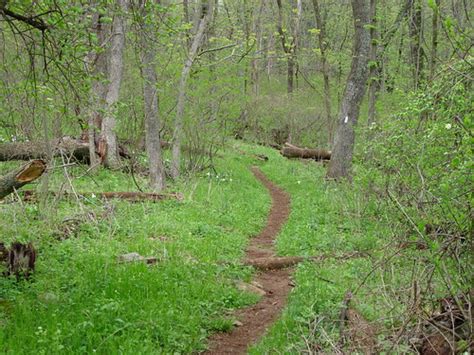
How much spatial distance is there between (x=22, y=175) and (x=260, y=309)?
3461 mm

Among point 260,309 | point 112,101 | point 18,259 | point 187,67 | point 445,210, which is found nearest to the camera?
point 445,210

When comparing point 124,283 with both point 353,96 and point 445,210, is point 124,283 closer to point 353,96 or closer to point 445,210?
point 445,210

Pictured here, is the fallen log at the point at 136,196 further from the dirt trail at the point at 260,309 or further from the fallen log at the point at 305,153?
the fallen log at the point at 305,153

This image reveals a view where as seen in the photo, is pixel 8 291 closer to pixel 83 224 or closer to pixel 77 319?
pixel 77 319

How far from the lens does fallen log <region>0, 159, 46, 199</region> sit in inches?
210

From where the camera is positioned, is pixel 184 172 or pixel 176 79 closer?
pixel 176 79

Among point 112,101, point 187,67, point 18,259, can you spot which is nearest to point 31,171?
point 18,259

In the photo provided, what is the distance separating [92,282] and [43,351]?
1832mm

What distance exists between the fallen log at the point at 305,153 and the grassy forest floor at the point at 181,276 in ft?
30.8

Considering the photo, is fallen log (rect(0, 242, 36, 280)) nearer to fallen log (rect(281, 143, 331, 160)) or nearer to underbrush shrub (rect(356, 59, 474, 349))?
underbrush shrub (rect(356, 59, 474, 349))

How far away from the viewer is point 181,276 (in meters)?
6.84

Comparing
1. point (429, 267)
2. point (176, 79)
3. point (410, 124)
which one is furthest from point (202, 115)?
point (429, 267)

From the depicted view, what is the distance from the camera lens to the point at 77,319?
5039 millimetres

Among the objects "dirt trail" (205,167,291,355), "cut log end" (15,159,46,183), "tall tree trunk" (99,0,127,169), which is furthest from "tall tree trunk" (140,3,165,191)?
"cut log end" (15,159,46,183)
